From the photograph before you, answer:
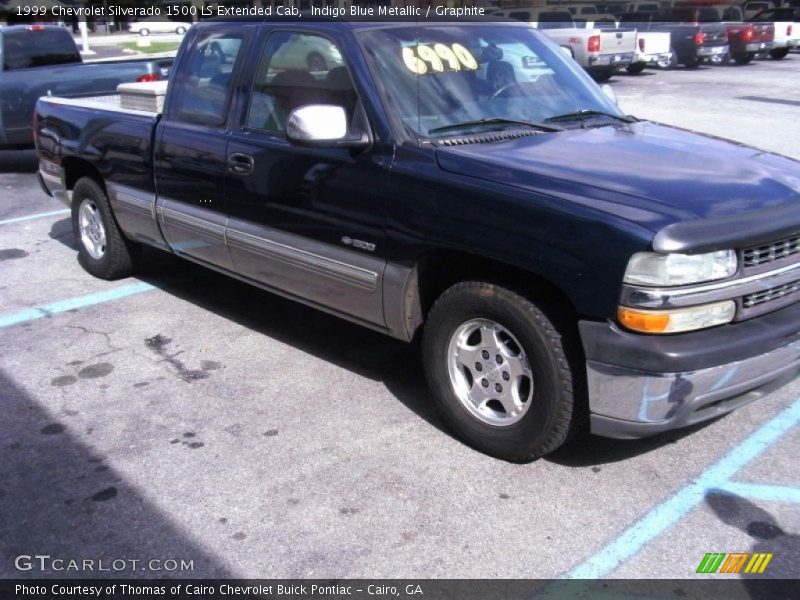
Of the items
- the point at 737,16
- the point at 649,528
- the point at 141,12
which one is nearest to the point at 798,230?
the point at 649,528

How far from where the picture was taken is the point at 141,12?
64188 millimetres

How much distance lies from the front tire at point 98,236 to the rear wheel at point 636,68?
1865 centimetres

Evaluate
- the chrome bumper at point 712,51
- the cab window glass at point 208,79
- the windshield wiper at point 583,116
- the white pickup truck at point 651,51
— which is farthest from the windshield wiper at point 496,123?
the chrome bumper at point 712,51

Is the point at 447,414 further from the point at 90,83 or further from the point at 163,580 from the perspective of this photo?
the point at 90,83

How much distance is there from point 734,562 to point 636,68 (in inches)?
861

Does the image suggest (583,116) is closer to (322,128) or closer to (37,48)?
(322,128)

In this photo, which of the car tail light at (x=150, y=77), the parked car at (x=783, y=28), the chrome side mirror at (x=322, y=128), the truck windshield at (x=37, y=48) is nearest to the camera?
the chrome side mirror at (x=322, y=128)

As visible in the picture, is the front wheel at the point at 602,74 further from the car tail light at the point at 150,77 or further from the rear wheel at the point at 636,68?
the car tail light at the point at 150,77

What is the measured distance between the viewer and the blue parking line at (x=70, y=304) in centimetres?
573

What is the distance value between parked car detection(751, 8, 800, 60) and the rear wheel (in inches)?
241

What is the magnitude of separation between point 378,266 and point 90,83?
8165 mm

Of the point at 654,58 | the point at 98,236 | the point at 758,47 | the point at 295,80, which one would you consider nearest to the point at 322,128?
the point at 295,80

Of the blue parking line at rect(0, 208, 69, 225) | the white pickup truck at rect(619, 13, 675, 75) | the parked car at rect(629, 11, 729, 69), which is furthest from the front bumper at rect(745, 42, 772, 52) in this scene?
the blue parking line at rect(0, 208, 69, 225)
